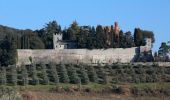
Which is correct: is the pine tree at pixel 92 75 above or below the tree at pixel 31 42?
below

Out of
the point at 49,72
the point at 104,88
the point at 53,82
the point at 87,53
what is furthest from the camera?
the point at 87,53

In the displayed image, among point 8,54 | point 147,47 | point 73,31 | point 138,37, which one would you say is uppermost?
point 73,31

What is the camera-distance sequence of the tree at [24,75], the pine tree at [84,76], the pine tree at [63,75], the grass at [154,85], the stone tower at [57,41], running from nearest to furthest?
the grass at [154,85] → the tree at [24,75] → the pine tree at [84,76] → the pine tree at [63,75] → the stone tower at [57,41]

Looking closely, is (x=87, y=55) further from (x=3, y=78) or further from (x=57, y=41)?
(x=3, y=78)

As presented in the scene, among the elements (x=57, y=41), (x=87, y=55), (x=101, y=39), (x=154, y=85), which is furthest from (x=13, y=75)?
(x=57, y=41)

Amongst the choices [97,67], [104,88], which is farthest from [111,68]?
[104,88]

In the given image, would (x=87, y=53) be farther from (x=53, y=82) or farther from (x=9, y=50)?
(x=53, y=82)

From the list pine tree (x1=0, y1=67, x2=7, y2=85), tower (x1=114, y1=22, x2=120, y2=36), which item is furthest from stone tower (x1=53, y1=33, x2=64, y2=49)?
pine tree (x1=0, y1=67, x2=7, y2=85)

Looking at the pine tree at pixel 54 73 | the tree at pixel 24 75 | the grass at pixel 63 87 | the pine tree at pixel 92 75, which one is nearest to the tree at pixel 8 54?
the tree at pixel 24 75

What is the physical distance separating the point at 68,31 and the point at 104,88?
21.7 metres

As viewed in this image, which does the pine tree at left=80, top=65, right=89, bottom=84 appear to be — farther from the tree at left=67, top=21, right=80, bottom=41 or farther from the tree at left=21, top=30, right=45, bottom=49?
the tree at left=67, top=21, right=80, bottom=41

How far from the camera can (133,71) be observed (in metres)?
62.9

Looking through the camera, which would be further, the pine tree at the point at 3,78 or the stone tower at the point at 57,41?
the stone tower at the point at 57,41

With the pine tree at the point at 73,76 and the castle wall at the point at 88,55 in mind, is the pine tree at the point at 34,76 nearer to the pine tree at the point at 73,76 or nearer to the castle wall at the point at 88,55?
the pine tree at the point at 73,76
